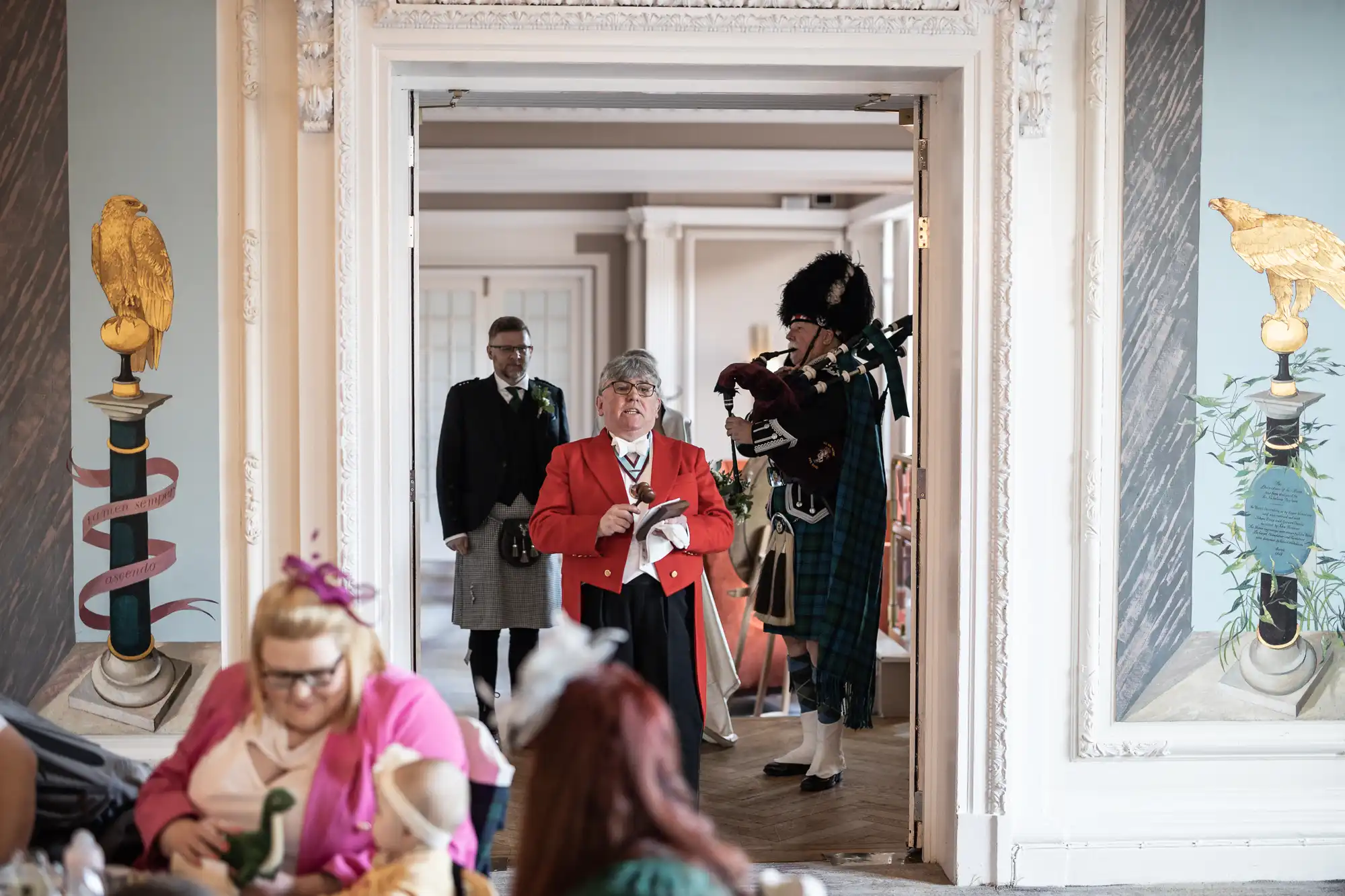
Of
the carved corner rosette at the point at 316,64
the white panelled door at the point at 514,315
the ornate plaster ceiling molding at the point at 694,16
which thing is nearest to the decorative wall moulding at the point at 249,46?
the carved corner rosette at the point at 316,64

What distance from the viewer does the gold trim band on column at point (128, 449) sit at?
3076mm

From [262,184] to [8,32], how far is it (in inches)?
28.3

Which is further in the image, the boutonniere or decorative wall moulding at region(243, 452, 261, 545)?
the boutonniere

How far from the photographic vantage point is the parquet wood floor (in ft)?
11.8

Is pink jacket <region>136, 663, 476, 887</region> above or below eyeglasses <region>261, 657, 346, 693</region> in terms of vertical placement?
below

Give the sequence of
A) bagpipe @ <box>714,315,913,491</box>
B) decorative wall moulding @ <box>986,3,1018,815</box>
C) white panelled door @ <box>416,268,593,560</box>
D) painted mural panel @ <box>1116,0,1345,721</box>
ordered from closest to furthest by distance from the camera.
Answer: decorative wall moulding @ <box>986,3,1018,815</box> → painted mural panel @ <box>1116,0,1345,721</box> → bagpipe @ <box>714,315,913,491</box> → white panelled door @ <box>416,268,593,560</box>

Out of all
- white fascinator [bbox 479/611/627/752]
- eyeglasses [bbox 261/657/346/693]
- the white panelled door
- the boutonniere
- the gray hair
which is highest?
the white panelled door

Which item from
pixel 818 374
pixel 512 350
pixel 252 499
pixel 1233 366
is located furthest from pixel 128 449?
pixel 1233 366

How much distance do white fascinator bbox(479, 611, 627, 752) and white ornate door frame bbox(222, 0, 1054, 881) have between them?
1.65m

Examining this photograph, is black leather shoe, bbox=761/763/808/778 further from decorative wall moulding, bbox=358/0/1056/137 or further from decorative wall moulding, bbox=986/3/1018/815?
decorative wall moulding, bbox=358/0/1056/137

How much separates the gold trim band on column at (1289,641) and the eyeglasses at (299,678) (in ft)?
8.61

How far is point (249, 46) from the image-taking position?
9.99 ft

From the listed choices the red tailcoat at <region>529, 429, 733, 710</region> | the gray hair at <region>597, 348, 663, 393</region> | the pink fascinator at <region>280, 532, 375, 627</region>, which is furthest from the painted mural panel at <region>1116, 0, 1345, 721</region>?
the pink fascinator at <region>280, 532, 375, 627</region>

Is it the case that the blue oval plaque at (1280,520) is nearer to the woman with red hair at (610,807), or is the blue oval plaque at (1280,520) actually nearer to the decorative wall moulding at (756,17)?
the decorative wall moulding at (756,17)
